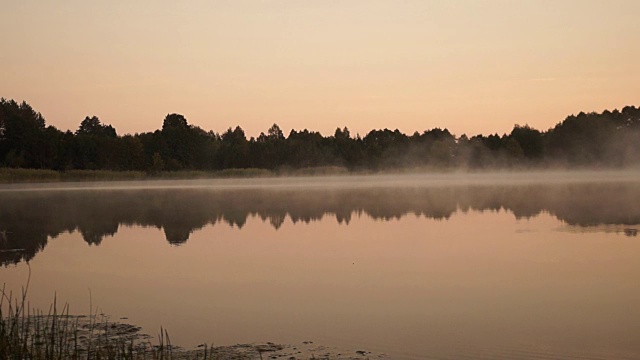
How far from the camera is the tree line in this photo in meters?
69.8

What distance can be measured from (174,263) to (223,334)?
214 inches

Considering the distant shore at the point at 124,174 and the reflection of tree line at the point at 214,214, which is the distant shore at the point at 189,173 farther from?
the reflection of tree line at the point at 214,214

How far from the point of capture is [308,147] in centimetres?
10312

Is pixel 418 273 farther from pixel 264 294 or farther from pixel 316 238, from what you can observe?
pixel 316 238

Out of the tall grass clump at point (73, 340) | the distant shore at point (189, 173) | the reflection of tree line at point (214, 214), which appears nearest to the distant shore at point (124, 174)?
the distant shore at point (189, 173)

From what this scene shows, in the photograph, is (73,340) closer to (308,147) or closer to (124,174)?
(124,174)

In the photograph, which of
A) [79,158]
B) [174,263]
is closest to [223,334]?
[174,263]

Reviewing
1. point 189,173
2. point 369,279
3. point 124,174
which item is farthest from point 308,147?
A: point 369,279

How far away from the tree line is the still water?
2092 inches

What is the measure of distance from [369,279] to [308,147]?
9293 centimetres

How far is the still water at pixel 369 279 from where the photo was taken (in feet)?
23.6

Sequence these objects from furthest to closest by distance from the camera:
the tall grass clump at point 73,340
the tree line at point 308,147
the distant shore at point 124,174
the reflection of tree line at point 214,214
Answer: the tree line at point 308,147, the distant shore at point 124,174, the reflection of tree line at point 214,214, the tall grass clump at point 73,340

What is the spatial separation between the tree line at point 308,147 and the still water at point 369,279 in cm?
5313

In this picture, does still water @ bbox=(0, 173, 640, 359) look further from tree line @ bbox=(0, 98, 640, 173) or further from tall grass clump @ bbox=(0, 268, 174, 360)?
tree line @ bbox=(0, 98, 640, 173)
